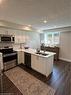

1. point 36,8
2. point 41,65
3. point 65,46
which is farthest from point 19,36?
point 65,46

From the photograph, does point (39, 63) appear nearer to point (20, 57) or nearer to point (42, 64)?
point (42, 64)

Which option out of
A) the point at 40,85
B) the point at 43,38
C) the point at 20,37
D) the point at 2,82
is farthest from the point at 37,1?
the point at 43,38

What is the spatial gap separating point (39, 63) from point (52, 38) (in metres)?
3.71

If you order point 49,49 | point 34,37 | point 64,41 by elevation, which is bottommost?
point 49,49

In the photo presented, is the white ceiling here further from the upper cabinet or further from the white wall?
the white wall

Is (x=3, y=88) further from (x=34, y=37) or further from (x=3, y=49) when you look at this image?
(x=34, y=37)

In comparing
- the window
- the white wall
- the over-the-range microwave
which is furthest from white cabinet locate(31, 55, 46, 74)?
the window

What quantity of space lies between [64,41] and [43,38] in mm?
2114

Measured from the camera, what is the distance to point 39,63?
3082 millimetres

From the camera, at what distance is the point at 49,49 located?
5.68m

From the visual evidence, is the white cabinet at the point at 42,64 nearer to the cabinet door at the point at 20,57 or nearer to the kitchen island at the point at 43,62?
the kitchen island at the point at 43,62

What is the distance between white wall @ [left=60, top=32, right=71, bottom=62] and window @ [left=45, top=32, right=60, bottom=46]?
1.80 feet

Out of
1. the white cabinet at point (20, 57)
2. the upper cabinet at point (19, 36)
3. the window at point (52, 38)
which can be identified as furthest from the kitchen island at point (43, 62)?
the window at point (52, 38)

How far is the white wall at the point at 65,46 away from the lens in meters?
4.96
